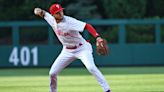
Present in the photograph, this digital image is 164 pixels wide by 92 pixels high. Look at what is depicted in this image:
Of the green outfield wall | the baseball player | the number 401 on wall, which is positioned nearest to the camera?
the baseball player

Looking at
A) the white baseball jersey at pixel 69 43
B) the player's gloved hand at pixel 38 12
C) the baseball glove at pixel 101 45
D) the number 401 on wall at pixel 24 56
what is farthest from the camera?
the number 401 on wall at pixel 24 56

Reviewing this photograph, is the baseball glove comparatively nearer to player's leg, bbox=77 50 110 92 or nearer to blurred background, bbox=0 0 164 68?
player's leg, bbox=77 50 110 92

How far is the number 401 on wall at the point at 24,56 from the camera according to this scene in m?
29.0

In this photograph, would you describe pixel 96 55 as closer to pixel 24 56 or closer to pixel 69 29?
pixel 24 56

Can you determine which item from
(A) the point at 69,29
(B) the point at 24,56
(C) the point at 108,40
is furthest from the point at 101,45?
(C) the point at 108,40

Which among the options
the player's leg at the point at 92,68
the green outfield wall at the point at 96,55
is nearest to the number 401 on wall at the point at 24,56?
the green outfield wall at the point at 96,55

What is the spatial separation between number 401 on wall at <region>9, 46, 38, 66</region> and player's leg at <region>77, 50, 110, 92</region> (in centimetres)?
1597

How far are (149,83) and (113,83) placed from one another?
3.60 feet

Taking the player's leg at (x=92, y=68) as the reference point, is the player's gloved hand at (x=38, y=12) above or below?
above

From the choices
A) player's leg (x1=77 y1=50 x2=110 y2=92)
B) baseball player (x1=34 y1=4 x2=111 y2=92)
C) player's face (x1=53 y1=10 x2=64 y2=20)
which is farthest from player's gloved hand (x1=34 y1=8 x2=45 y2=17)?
player's leg (x1=77 y1=50 x2=110 y2=92)

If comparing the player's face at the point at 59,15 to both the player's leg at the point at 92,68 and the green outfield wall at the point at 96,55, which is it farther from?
the green outfield wall at the point at 96,55

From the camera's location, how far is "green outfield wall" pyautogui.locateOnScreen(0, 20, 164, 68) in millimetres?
28812

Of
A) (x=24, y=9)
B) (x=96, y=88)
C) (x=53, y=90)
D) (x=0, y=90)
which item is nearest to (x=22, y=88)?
(x=0, y=90)

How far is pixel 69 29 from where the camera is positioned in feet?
42.7
